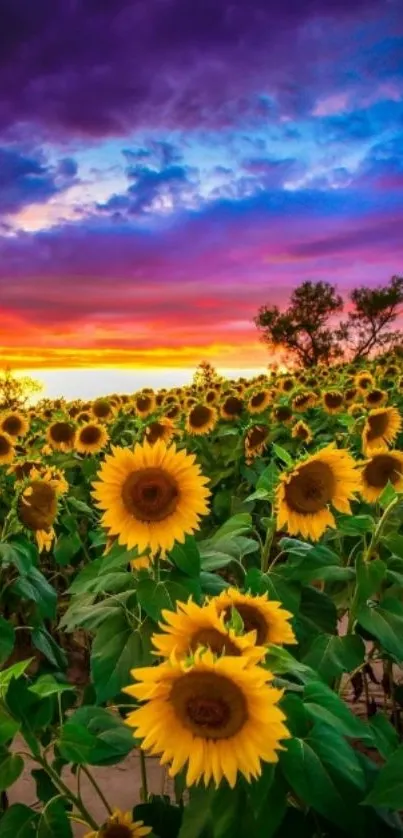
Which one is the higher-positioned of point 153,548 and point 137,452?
point 137,452

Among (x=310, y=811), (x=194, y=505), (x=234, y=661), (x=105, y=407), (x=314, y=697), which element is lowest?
(x=310, y=811)

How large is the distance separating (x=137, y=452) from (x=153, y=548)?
0.33 m

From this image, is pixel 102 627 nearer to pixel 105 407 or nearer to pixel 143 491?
pixel 143 491

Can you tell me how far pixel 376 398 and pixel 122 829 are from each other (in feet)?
23.6

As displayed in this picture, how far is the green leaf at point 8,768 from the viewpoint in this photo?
2.11 metres

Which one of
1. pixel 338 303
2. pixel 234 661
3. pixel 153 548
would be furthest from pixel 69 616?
pixel 338 303

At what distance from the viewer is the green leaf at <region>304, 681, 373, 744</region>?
195 cm

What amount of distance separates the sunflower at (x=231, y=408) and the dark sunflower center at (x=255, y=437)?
1.75 m

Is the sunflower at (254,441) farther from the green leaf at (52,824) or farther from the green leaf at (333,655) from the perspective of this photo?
the green leaf at (52,824)

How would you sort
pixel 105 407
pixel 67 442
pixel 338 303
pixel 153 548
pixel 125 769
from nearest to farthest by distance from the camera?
pixel 153 548 < pixel 125 769 < pixel 67 442 < pixel 105 407 < pixel 338 303

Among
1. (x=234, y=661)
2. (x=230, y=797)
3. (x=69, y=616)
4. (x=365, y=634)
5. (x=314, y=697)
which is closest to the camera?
(x=234, y=661)

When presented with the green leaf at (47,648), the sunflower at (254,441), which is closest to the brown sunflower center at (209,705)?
the green leaf at (47,648)

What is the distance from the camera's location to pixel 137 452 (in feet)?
9.30

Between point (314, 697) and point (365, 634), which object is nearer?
point (314, 697)
